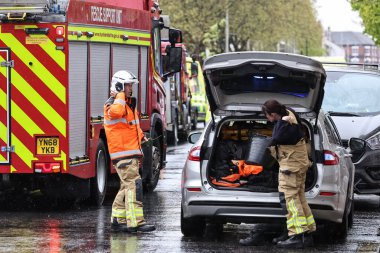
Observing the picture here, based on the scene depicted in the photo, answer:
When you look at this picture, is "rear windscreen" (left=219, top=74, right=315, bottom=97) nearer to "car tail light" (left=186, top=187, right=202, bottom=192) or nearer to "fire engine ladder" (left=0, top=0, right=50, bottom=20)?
"car tail light" (left=186, top=187, right=202, bottom=192)

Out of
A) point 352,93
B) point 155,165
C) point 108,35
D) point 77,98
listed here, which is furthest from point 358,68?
point 77,98

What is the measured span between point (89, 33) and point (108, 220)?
8.02ft

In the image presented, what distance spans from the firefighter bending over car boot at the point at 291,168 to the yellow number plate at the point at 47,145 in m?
3.42

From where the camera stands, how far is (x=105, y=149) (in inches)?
588

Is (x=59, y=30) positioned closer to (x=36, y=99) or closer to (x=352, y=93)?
(x=36, y=99)

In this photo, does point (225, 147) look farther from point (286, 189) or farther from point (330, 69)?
point (330, 69)

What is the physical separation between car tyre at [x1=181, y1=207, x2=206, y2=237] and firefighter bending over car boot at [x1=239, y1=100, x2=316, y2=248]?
92cm

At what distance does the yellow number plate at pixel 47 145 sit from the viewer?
13469mm

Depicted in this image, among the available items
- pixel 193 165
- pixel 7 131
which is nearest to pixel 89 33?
pixel 7 131

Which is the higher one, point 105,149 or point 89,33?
point 89,33

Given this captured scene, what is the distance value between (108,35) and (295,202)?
4.91m

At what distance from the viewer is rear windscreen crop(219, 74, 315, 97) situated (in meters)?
11.4

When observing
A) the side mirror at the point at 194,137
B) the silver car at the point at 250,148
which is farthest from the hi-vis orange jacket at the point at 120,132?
the silver car at the point at 250,148

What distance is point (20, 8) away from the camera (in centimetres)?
1339
